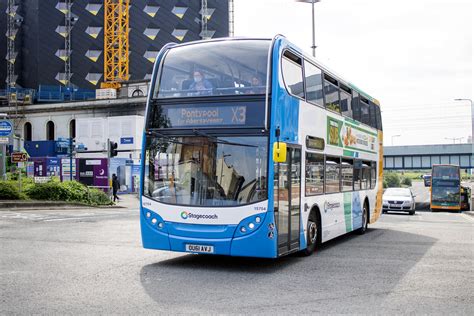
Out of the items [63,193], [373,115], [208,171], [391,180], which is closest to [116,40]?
[63,193]

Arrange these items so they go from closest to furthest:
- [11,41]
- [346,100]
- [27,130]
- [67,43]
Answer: [346,100] < [27,130] < [67,43] < [11,41]

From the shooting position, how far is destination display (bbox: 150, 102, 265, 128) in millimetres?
9812

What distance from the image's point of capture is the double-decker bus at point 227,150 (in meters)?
9.69

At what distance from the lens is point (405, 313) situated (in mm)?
6945

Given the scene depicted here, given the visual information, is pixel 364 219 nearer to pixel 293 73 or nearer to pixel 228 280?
pixel 293 73

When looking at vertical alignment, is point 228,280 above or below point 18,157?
below

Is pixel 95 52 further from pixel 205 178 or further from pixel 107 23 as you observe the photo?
pixel 205 178

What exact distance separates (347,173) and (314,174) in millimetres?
2939

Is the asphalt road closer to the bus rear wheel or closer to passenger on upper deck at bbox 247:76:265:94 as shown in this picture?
the bus rear wheel

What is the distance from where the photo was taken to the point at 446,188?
153 ft

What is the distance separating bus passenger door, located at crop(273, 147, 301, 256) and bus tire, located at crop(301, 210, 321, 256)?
70 cm

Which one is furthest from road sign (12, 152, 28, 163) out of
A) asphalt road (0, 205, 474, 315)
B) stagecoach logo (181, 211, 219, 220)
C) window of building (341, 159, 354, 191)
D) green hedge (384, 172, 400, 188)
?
green hedge (384, 172, 400, 188)

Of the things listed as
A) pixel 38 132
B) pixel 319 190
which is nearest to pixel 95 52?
pixel 38 132

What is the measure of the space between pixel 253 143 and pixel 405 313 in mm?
3917
